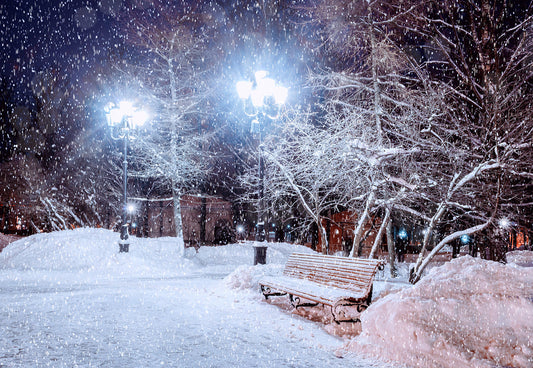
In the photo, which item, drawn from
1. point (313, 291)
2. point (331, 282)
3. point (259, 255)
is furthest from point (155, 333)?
point (259, 255)

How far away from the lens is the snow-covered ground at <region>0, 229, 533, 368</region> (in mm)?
4211

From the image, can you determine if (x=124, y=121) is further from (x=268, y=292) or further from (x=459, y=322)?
(x=459, y=322)

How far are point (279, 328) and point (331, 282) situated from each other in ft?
5.38

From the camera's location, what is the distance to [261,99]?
10.5 meters

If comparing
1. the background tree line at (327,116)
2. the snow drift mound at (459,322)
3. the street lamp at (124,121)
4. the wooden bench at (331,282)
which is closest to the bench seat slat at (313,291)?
the wooden bench at (331,282)

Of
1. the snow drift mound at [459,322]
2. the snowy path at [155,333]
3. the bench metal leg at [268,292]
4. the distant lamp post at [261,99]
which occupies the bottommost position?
the snowy path at [155,333]

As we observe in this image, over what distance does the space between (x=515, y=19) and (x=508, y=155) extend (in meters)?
4.75

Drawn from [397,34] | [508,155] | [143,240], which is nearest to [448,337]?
[508,155]

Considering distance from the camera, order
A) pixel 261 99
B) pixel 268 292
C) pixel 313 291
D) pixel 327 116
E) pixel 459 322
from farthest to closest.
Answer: pixel 327 116
pixel 261 99
pixel 268 292
pixel 313 291
pixel 459 322

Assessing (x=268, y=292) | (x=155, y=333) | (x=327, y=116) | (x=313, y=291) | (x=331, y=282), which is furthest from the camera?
(x=327, y=116)

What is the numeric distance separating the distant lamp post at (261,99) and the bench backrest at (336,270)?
2.21m

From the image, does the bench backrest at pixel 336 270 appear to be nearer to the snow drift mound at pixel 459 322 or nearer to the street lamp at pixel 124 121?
the snow drift mound at pixel 459 322

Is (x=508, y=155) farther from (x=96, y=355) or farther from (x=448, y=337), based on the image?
(x=96, y=355)

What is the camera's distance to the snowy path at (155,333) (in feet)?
14.0
